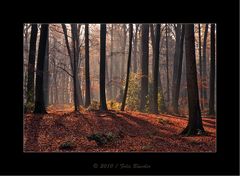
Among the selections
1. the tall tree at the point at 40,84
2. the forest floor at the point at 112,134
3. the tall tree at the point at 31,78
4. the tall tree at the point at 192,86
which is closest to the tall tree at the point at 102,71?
the forest floor at the point at 112,134

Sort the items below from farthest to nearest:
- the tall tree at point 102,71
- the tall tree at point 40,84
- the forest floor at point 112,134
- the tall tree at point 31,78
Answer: the tall tree at point 102,71
the tall tree at point 40,84
the tall tree at point 31,78
the forest floor at point 112,134

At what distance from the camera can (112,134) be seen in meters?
12.2

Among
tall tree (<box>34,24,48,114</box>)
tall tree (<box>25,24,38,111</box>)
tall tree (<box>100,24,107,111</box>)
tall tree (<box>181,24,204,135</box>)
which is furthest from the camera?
tall tree (<box>100,24,107,111</box>)

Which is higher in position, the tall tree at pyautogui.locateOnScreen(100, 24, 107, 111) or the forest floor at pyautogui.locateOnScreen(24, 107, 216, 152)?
the tall tree at pyautogui.locateOnScreen(100, 24, 107, 111)

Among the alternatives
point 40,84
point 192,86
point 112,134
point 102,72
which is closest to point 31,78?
point 40,84

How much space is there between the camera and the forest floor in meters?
10.8

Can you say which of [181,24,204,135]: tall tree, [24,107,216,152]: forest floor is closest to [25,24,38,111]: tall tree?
[24,107,216,152]: forest floor

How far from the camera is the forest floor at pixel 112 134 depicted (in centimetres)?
1084

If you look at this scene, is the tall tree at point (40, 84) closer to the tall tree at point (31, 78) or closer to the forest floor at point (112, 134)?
the tall tree at point (31, 78)

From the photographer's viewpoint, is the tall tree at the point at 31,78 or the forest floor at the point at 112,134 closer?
the forest floor at the point at 112,134

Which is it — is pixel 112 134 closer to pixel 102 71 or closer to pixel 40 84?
pixel 40 84

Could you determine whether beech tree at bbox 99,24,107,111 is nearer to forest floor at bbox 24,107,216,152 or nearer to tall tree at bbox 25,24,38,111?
forest floor at bbox 24,107,216,152
